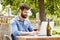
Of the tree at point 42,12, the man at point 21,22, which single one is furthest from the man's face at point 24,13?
the tree at point 42,12

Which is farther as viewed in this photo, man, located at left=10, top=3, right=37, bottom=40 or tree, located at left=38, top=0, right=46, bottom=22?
tree, located at left=38, top=0, right=46, bottom=22

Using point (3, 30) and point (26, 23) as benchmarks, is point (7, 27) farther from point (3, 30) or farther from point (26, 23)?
point (26, 23)

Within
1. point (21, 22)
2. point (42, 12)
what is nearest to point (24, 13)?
point (21, 22)

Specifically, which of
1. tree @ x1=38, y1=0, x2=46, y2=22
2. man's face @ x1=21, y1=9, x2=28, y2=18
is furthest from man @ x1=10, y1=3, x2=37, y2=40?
tree @ x1=38, y1=0, x2=46, y2=22

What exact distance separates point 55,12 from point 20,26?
469 cm

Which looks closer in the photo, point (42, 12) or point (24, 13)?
point (24, 13)

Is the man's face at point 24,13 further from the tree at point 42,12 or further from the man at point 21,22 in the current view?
the tree at point 42,12

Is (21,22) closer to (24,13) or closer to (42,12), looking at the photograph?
(24,13)

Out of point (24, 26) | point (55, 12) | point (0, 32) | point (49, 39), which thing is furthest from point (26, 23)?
point (55, 12)

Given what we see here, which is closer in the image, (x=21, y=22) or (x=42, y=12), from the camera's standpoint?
(x=21, y=22)

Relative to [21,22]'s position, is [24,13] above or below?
above

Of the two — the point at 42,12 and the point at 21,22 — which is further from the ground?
the point at 42,12

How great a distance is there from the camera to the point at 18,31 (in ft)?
10.3

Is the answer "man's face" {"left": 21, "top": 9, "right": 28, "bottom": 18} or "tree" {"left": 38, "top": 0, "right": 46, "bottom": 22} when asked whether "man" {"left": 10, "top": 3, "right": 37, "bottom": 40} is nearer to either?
"man's face" {"left": 21, "top": 9, "right": 28, "bottom": 18}
